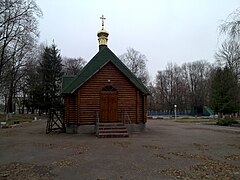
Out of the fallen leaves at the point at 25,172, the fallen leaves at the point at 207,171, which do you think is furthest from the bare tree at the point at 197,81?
the fallen leaves at the point at 25,172

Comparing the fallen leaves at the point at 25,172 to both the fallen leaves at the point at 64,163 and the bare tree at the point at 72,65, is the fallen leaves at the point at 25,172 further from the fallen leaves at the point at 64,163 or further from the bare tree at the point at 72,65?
the bare tree at the point at 72,65

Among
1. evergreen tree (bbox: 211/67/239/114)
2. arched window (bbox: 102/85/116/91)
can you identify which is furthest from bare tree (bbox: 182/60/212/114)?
arched window (bbox: 102/85/116/91)

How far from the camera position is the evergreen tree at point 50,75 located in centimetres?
4625

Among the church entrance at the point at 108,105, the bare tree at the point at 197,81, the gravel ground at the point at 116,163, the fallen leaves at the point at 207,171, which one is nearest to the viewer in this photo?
the fallen leaves at the point at 207,171

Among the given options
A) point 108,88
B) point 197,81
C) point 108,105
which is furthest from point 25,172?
point 197,81

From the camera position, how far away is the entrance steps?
60.0ft

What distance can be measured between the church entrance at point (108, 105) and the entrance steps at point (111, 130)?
3.29 ft

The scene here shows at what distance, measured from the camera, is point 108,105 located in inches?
839

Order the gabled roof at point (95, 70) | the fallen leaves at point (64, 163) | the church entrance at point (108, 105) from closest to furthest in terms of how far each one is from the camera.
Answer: the fallen leaves at point (64, 163)
the church entrance at point (108, 105)
the gabled roof at point (95, 70)

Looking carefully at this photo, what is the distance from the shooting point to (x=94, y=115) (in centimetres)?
2102

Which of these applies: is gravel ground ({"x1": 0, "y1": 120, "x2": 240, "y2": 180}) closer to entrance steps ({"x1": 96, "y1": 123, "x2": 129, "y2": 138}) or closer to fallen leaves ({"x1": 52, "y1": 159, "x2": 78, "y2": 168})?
fallen leaves ({"x1": 52, "y1": 159, "x2": 78, "y2": 168})

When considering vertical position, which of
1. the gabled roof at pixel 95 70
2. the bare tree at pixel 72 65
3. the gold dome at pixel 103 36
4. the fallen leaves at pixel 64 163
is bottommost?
the fallen leaves at pixel 64 163

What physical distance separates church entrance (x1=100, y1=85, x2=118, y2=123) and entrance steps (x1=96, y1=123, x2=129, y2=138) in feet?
3.29

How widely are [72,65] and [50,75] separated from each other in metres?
14.5
